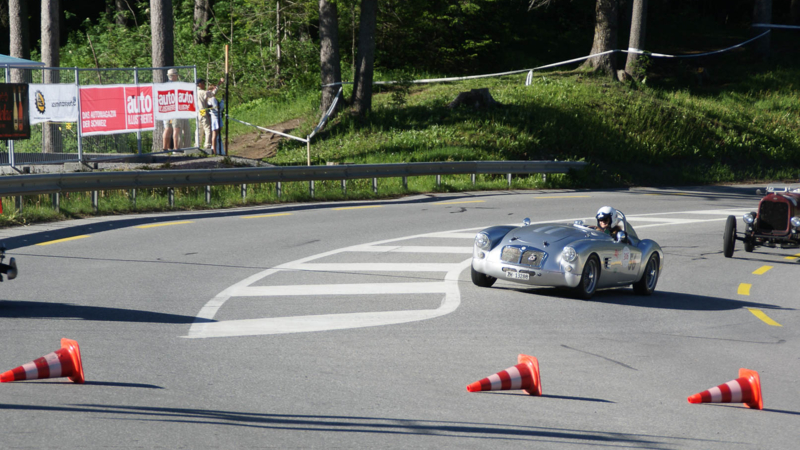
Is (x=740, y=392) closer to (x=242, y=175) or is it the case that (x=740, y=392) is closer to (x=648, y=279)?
(x=648, y=279)

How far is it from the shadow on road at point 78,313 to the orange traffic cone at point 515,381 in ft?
→ 10.7

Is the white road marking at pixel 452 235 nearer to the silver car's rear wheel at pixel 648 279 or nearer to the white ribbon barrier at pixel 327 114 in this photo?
the silver car's rear wheel at pixel 648 279

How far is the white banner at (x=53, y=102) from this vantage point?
19375mm

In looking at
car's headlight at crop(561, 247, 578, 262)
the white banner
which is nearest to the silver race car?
car's headlight at crop(561, 247, 578, 262)

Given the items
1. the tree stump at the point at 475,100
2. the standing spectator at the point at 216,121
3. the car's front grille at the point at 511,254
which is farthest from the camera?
the tree stump at the point at 475,100

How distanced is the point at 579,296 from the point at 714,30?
44.4 meters

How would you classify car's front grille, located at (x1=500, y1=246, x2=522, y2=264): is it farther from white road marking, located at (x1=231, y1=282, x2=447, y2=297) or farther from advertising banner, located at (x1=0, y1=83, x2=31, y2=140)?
advertising banner, located at (x1=0, y1=83, x2=31, y2=140)

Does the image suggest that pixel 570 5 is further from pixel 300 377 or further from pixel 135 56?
pixel 300 377

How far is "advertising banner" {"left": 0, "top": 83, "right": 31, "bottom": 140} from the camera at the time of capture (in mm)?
18453

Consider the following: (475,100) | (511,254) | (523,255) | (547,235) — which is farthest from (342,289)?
(475,100)

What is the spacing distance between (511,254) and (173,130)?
46.4 feet

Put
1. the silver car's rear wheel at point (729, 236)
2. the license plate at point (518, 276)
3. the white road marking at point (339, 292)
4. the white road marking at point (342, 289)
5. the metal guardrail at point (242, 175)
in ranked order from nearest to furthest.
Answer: the white road marking at point (339, 292) < the white road marking at point (342, 289) < the license plate at point (518, 276) < the silver car's rear wheel at point (729, 236) < the metal guardrail at point (242, 175)

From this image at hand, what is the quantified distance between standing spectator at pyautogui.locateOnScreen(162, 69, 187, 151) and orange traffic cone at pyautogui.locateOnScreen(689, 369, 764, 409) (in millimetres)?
17804

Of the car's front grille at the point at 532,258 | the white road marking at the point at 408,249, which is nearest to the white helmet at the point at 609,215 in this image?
the car's front grille at the point at 532,258
